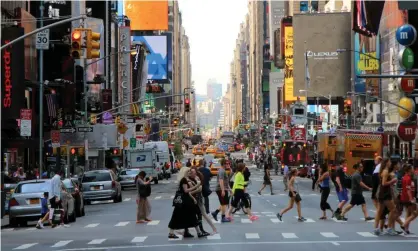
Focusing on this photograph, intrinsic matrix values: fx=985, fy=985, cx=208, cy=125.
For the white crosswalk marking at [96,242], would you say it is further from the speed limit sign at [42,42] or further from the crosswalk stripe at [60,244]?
the speed limit sign at [42,42]

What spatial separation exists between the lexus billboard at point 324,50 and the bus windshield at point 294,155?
46610 mm

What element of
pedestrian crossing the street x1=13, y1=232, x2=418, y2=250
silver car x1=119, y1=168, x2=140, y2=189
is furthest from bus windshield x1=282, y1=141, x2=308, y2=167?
pedestrian crossing the street x1=13, y1=232, x2=418, y2=250

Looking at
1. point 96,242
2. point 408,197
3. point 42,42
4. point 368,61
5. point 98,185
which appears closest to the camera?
point 96,242

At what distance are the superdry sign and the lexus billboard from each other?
261ft

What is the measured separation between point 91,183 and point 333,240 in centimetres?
2550

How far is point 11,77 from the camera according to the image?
56500 millimetres

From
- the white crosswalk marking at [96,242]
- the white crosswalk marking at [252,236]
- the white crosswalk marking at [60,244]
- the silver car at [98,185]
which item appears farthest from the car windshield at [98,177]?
the white crosswalk marking at [60,244]

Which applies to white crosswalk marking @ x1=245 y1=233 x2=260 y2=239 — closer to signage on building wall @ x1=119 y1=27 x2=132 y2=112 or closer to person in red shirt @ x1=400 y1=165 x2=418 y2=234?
person in red shirt @ x1=400 y1=165 x2=418 y2=234

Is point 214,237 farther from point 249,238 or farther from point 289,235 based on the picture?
point 289,235

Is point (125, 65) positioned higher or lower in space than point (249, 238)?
higher

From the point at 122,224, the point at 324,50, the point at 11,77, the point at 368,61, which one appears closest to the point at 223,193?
the point at 122,224

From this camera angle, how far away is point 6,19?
61094mm

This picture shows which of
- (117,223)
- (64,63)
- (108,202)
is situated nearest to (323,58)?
(64,63)

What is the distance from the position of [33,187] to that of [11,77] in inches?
1055
